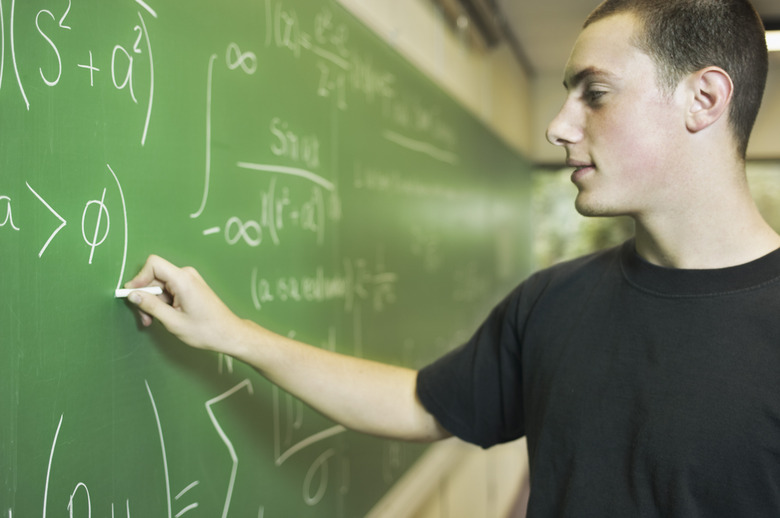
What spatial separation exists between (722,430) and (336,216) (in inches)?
38.8

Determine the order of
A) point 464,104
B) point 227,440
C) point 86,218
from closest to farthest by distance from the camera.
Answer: point 86,218, point 227,440, point 464,104

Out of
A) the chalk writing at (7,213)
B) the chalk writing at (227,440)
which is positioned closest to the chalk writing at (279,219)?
the chalk writing at (227,440)

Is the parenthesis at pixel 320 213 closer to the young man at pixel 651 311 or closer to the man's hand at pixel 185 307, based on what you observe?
the young man at pixel 651 311

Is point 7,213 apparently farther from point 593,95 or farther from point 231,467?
point 593,95

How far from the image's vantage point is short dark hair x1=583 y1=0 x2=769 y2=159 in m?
1.15

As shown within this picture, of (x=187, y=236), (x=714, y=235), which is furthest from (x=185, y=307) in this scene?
(x=714, y=235)

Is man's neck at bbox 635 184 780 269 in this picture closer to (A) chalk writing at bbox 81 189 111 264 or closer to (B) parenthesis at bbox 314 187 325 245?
(B) parenthesis at bbox 314 187 325 245

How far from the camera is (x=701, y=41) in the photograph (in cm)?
114

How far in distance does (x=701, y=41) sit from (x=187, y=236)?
89 cm

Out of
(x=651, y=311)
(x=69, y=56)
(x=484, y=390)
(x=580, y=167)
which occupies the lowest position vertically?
(x=484, y=390)

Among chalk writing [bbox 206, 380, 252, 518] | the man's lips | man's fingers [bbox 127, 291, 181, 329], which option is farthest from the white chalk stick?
the man's lips

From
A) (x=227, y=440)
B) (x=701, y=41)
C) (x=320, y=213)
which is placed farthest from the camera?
(x=320, y=213)

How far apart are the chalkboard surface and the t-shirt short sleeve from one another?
34 cm

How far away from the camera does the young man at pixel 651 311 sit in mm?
1030
